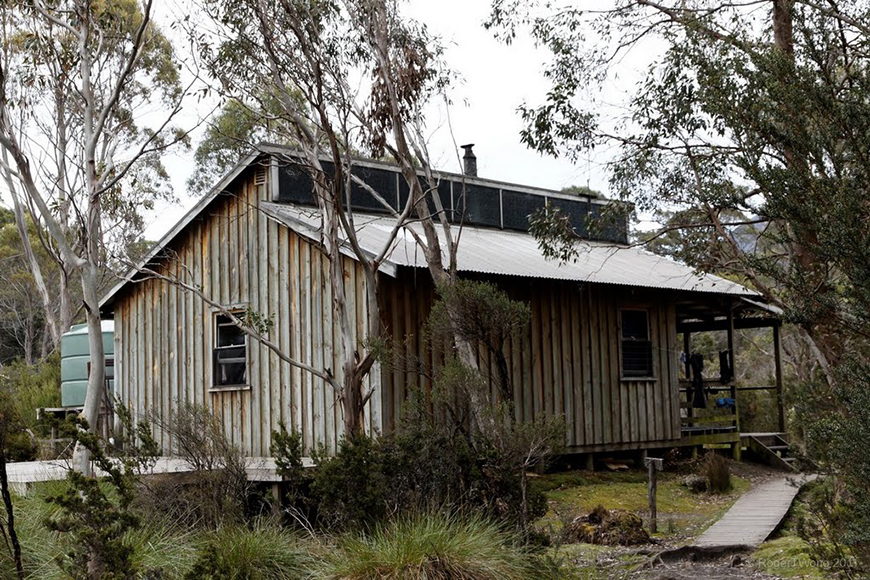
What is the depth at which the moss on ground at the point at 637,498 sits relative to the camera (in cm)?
1327

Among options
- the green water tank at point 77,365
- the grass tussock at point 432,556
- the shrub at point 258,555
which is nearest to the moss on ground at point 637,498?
the grass tussock at point 432,556

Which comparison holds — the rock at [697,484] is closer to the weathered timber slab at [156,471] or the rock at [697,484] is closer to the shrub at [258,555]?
the weathered timber slab at [156,471]

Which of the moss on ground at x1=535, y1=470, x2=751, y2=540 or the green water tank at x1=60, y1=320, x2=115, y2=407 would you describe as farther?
the green water tank at x1=60, y1=320, x2=115, y2=407

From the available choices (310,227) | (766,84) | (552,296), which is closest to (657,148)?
(552,296)

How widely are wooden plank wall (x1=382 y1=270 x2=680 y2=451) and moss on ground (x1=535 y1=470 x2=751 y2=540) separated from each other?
0.83 meters

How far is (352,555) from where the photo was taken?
8.41 meters

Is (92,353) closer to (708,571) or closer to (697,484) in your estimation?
(708,571)

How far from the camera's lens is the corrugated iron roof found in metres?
14.7

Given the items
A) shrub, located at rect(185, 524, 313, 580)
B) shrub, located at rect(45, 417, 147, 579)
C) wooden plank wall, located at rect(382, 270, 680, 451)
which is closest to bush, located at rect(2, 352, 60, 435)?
wooden plank wall, located at rect(382, 270, 680, 451)

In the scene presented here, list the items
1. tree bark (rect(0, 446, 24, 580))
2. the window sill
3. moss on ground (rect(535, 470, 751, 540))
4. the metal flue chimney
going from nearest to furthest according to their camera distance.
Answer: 1. tree bark (rect(0, 446, 24, 580))
2. moss on ground (rect(535, 470, 751, 540))
3. the window sill
4. the metal flue chimney

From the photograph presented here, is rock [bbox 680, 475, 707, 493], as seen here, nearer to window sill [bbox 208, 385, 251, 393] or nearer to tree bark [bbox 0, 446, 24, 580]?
window sill [bbox 208, 385, 251, 393]

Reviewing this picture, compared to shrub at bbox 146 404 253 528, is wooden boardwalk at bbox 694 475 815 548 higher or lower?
lower

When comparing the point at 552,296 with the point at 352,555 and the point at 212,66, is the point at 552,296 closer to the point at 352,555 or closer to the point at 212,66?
the point at 212,66

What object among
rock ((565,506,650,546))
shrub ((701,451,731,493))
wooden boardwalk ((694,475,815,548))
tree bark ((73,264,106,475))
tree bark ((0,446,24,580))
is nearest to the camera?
tree bark ((0,446,24,580))
